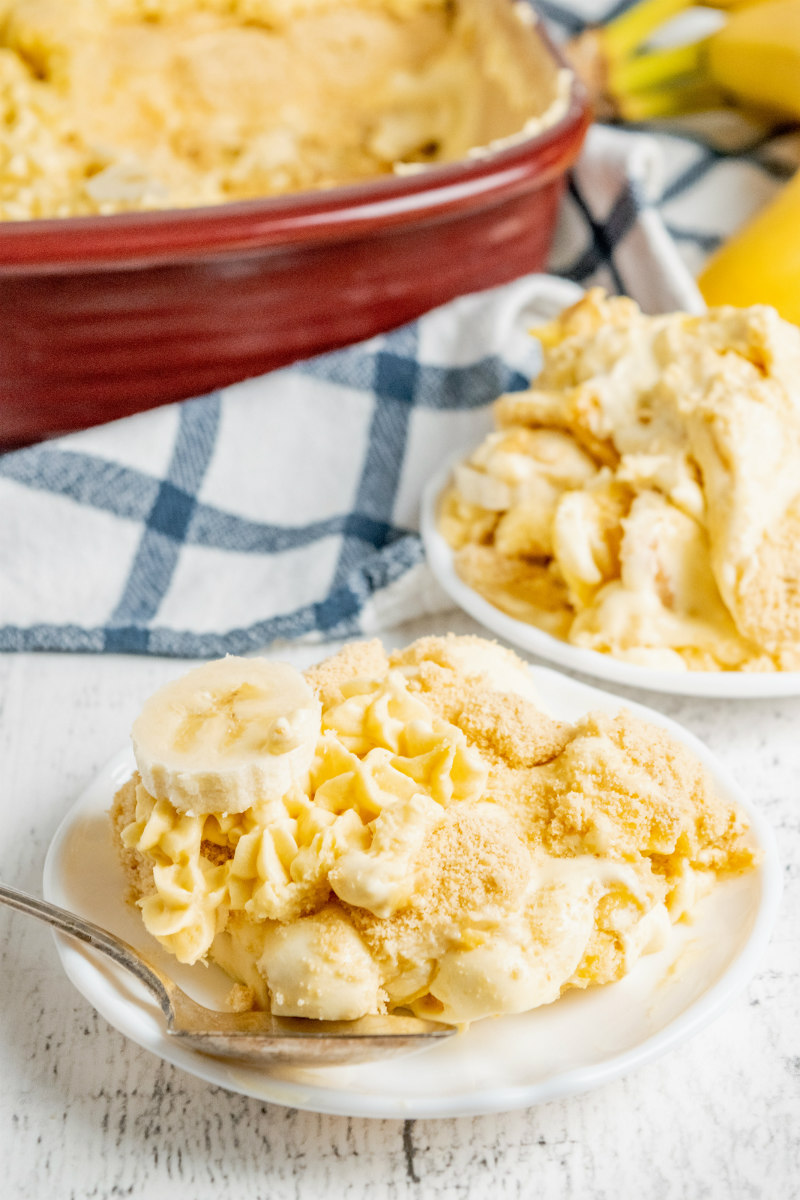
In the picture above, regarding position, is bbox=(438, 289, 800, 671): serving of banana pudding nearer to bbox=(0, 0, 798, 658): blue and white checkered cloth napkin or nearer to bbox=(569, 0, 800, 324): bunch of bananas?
bbox=(0, 0, 798, 658): blue and white checkered cloth napkin

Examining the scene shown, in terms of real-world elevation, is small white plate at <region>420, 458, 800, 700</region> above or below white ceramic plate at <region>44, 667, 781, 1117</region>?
below

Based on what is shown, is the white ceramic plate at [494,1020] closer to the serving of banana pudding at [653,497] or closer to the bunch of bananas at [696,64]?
the serving of banana pudding at [653,497]

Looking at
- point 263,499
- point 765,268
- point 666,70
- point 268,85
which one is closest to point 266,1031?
point 263,499

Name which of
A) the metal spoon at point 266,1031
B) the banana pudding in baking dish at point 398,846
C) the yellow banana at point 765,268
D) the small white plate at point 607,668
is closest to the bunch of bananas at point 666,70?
the yellow banana at point 765,268

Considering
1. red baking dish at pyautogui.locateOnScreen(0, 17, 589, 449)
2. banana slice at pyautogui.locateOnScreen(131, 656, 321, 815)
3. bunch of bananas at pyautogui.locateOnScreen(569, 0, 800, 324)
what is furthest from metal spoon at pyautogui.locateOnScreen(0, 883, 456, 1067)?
bunch of bananas at pyautogui.locateOnScreen(569, 0, 800, 324)

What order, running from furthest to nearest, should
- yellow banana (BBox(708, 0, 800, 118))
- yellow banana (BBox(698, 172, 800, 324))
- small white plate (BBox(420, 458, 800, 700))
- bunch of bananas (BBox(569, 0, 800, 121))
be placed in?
bunch of bananas (BBox(569, 0, 800, 121)) < yellow banana (BBox(708, 0, 800, 118)) < yellow banana (BBox(698, 172, 800, 324)) < small white plate (BBox(420, 458, 800, 700))

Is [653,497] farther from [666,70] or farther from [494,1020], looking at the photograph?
[666,70]
